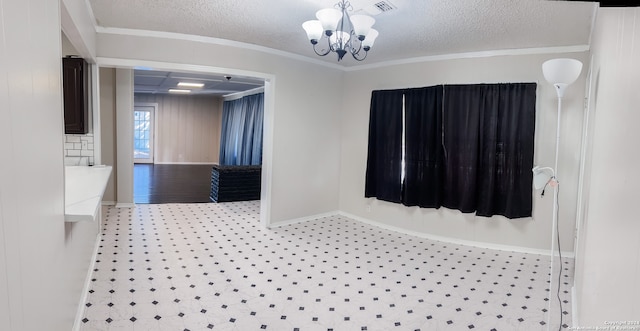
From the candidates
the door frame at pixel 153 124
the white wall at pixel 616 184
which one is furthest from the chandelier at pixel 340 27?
the door frame at pixel 153 124

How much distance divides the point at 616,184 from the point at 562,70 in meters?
1.22

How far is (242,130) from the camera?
10836 millimetres

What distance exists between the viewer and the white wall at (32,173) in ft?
3.86

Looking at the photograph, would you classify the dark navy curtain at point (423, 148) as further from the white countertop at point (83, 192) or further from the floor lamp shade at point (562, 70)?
the white countertop at point (83, 192)

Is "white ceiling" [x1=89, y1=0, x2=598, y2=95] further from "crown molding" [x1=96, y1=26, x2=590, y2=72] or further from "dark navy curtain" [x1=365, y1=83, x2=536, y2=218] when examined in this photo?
"dark navy curtain" [x1=365, y1=83, x2=536, y2=218]

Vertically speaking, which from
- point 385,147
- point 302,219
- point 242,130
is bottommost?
point 302,219

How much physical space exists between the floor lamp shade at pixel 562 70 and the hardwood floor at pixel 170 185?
6.01m

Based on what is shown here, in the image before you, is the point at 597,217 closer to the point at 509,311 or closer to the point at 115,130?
the point at 509,311

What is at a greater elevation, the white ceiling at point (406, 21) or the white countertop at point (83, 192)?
the white ceiling at point (406, 21)

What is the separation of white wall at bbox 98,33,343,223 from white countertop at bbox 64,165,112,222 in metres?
1.43

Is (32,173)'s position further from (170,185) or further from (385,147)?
(170,185)

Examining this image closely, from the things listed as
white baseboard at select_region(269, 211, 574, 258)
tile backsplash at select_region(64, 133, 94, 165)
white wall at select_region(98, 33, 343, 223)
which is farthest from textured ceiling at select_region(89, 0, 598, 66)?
white baseboard at select_region(269, 211, 574, 258)

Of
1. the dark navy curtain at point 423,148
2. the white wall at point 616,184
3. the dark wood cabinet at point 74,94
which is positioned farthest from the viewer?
the dark navy curtain at point 423,148

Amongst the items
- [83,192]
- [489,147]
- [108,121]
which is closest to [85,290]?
[83,192]
